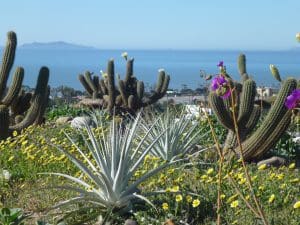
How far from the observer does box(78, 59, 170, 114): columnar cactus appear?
16047 mm

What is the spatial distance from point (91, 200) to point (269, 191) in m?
1.33

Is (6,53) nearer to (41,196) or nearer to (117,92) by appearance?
(117,92)

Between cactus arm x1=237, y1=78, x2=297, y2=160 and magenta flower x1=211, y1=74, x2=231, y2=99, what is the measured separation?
4.84m

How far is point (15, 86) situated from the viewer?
11.9 metres

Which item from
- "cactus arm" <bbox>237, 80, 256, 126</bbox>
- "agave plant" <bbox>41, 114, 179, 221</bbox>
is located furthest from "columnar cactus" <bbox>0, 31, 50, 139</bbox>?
"agave plant" <bbox>41, 114, 179, 221</bbox>

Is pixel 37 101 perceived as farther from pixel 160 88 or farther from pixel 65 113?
pixel 160 88

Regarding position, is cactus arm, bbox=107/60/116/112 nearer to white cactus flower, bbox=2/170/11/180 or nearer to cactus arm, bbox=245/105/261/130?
cactus arm, bbox=245/105/261/130

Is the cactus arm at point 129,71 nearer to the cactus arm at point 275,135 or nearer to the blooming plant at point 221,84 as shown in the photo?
the cactus arm at point 275,135

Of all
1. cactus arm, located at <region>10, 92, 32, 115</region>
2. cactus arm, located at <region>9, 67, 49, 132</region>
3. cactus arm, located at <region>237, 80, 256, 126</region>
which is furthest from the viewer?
cactus arm, located at <region>10, 92, 32, 115</region>

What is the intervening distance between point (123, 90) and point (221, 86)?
12860 millimetres

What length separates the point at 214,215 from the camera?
16.4 feet

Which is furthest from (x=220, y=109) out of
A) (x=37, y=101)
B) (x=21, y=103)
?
(x=21, y=103)

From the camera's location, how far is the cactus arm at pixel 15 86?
11883mm

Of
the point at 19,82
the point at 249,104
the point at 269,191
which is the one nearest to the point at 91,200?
the point at 269,191
